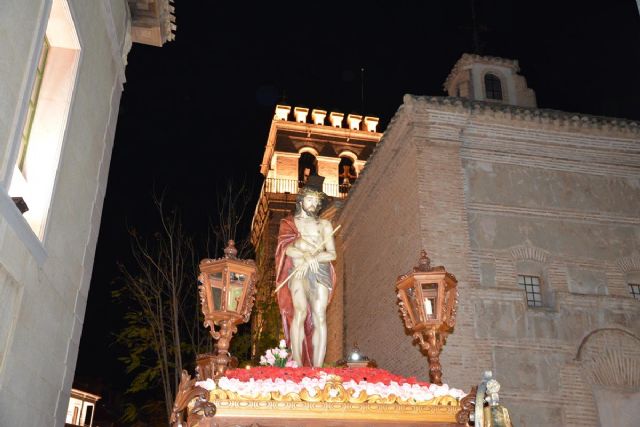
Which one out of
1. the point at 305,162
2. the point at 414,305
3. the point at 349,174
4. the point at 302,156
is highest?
the point at 302,156

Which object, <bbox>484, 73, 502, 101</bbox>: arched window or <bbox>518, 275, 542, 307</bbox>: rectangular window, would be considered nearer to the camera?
<bbox>518, 275, 542, 307</bbox>: rectangular window

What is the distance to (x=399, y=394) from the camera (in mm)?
6652

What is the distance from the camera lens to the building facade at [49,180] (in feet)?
20.7

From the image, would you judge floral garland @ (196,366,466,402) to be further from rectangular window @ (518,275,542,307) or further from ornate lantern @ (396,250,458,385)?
rectangular window @ (518,275,542,307)

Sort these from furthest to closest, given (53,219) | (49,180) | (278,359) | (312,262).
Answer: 1. (312,262)
2. (278,359)
3. (53,219)
4. (49,180)

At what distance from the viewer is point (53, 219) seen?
Result: 25.4 feet

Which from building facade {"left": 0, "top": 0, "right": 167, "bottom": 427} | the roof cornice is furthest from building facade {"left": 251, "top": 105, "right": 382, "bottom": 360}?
building facade {"left": 0, "top": 0, "right": 167, "bottom": 427}

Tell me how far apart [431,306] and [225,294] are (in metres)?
2.56

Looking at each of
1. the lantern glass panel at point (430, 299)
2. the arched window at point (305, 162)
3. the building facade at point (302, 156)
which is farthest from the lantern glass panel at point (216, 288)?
the arched window at point (305, 162)

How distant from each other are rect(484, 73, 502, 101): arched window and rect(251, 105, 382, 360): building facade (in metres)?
11.5

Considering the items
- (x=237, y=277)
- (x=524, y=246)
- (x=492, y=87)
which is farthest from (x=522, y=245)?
(x=237, y=277)

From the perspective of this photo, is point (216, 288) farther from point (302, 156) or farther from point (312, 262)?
point (302, 156)

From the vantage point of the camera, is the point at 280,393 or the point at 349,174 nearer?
the point at 280,393

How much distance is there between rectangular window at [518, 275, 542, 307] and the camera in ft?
47.6
